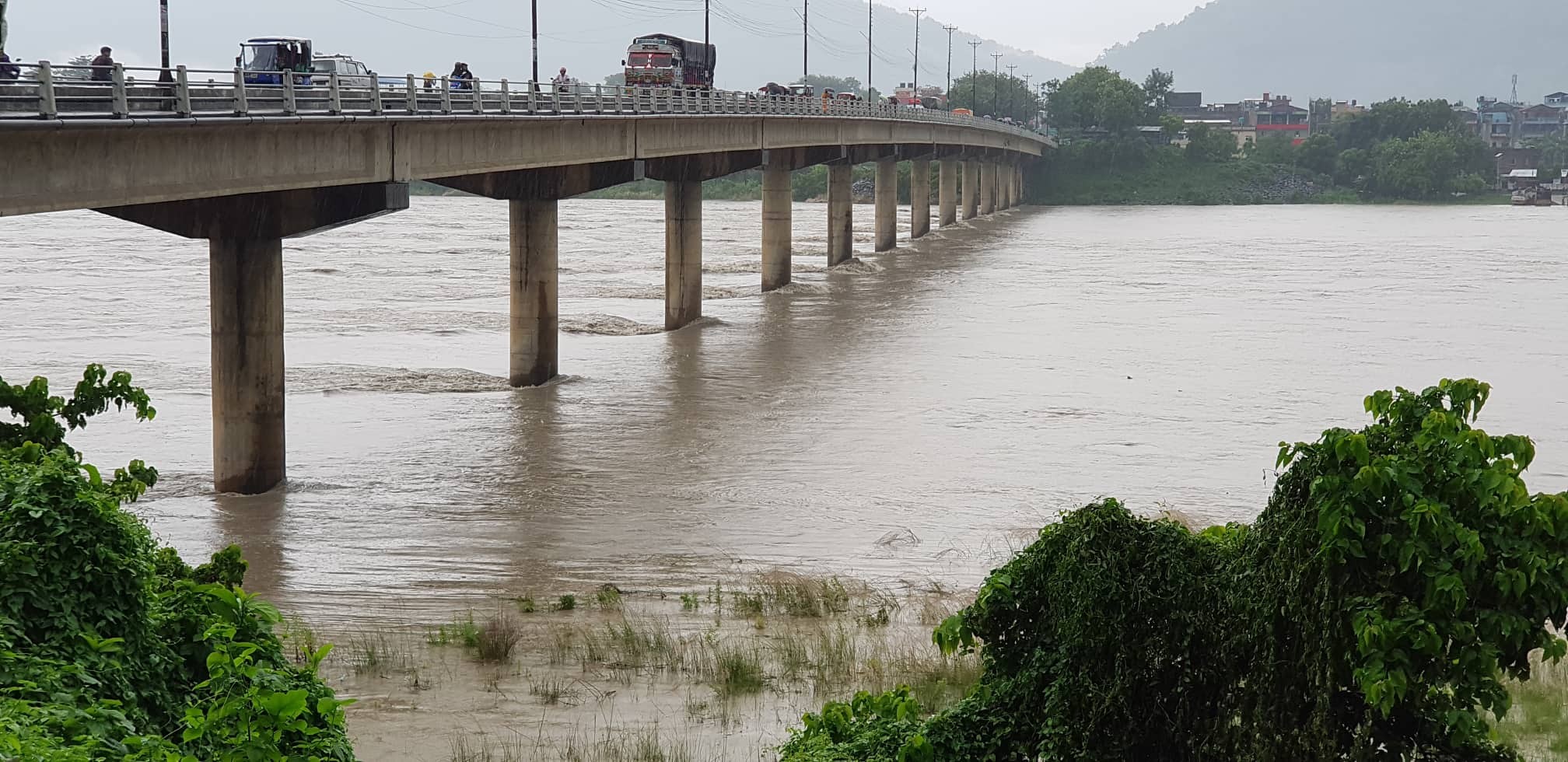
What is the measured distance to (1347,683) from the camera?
8.93 metres

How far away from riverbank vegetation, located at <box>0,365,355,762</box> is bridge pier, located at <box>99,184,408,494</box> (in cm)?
1619

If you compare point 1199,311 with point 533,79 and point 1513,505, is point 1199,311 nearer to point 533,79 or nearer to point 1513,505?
point 533,79

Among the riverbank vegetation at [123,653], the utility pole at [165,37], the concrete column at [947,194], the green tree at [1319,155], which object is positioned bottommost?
the riverbank vegetation at [123,653]

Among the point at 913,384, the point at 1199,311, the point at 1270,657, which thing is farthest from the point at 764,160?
the point at 1270,657

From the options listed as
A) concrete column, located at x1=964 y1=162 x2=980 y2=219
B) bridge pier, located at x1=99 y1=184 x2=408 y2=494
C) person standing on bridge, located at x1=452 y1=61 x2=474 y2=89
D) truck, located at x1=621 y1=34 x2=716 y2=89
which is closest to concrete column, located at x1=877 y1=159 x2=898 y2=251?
truck, located at x1=621 y1=34 x2=716 y2=89

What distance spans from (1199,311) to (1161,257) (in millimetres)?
26539

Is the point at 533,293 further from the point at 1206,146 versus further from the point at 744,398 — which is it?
the point at 1206,146

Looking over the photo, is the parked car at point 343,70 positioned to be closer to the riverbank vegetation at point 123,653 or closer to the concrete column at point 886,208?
the riverbank vegetation at point 123,653

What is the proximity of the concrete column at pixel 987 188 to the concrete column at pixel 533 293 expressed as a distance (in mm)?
92892

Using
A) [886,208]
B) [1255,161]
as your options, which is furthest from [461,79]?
[1255,161]

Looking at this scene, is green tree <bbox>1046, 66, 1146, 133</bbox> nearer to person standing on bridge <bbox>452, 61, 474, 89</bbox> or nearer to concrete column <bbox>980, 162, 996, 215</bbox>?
concrete column <bbox>980, 162, 996, 215</bbox>

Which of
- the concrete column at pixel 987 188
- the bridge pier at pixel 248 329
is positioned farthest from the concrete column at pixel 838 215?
the concrete column at pixel 987 188

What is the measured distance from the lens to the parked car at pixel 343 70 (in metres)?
26.4

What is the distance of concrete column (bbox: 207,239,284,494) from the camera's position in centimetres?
2603
